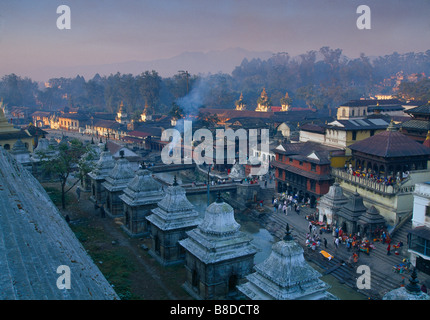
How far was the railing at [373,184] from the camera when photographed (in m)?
29.2

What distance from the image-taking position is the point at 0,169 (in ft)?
50.2

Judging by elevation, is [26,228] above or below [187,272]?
above

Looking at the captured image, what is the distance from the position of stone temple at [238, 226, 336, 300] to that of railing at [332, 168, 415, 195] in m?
18.1

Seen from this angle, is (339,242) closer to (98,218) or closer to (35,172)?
(98,218)

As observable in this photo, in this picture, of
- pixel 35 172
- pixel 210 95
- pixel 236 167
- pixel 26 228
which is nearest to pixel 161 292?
pixel 26 228

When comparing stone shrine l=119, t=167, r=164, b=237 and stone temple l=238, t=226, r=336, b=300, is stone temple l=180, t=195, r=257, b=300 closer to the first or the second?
stone temple l=238, t=226, r=336, b=300

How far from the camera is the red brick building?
36.7 m

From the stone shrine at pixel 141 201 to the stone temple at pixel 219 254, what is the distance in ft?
27.8

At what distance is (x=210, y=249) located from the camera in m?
18.8

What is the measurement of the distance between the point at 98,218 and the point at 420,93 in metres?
92.6

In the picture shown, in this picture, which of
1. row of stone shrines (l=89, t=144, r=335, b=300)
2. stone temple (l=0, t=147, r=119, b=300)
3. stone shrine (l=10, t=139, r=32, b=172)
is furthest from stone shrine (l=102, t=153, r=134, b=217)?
stone temple (l=0, t=147, r=119, b=300)

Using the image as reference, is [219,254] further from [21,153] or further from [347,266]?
[21,153]

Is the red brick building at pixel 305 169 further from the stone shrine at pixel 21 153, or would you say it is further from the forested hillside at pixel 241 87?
the forested hillside at pixel 241 87

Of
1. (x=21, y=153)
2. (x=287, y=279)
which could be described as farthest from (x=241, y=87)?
(x=287, y=279)
